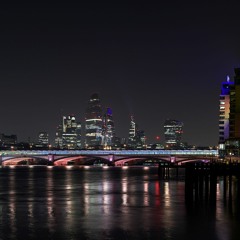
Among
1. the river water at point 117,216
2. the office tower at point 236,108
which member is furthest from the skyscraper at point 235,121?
the river water at point 117,216

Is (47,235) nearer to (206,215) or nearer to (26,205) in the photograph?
(206,215)

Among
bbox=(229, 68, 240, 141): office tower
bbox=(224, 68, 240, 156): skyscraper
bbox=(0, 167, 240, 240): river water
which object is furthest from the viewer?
bbox=(229, 68, 240, 141): office tower

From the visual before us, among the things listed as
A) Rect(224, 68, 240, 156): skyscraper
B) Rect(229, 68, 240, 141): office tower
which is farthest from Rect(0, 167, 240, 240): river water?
Rect(229, 68, 240, 141): office tower

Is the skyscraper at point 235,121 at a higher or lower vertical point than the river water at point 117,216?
higher

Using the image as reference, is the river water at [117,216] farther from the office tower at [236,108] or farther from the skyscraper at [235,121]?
the office tower at [236,108]

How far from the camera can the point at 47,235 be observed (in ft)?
159

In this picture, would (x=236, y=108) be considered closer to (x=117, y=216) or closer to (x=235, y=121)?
(x=235, y=121)

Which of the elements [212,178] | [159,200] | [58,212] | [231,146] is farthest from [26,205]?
[231,146]

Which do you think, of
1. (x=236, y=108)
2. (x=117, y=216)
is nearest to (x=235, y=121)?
(x=236, y=108)

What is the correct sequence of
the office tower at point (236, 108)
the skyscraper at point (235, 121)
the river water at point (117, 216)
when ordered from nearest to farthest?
the river water at point (117, 216)
the skyscraper at point (235, 121)
the office tower at point (236, 108)

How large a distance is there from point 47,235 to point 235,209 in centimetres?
2252

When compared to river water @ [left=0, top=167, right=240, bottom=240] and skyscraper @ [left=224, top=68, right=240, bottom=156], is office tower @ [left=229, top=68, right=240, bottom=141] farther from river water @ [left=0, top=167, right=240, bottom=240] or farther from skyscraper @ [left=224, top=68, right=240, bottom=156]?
river water @ [left=0, top=167, right=240, bottom=240]

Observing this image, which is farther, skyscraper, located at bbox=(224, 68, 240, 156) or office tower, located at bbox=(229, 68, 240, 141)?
office tower, located at bbox=(229, 68, 240, 141)

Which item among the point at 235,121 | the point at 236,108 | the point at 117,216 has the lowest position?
the point at 117,216
